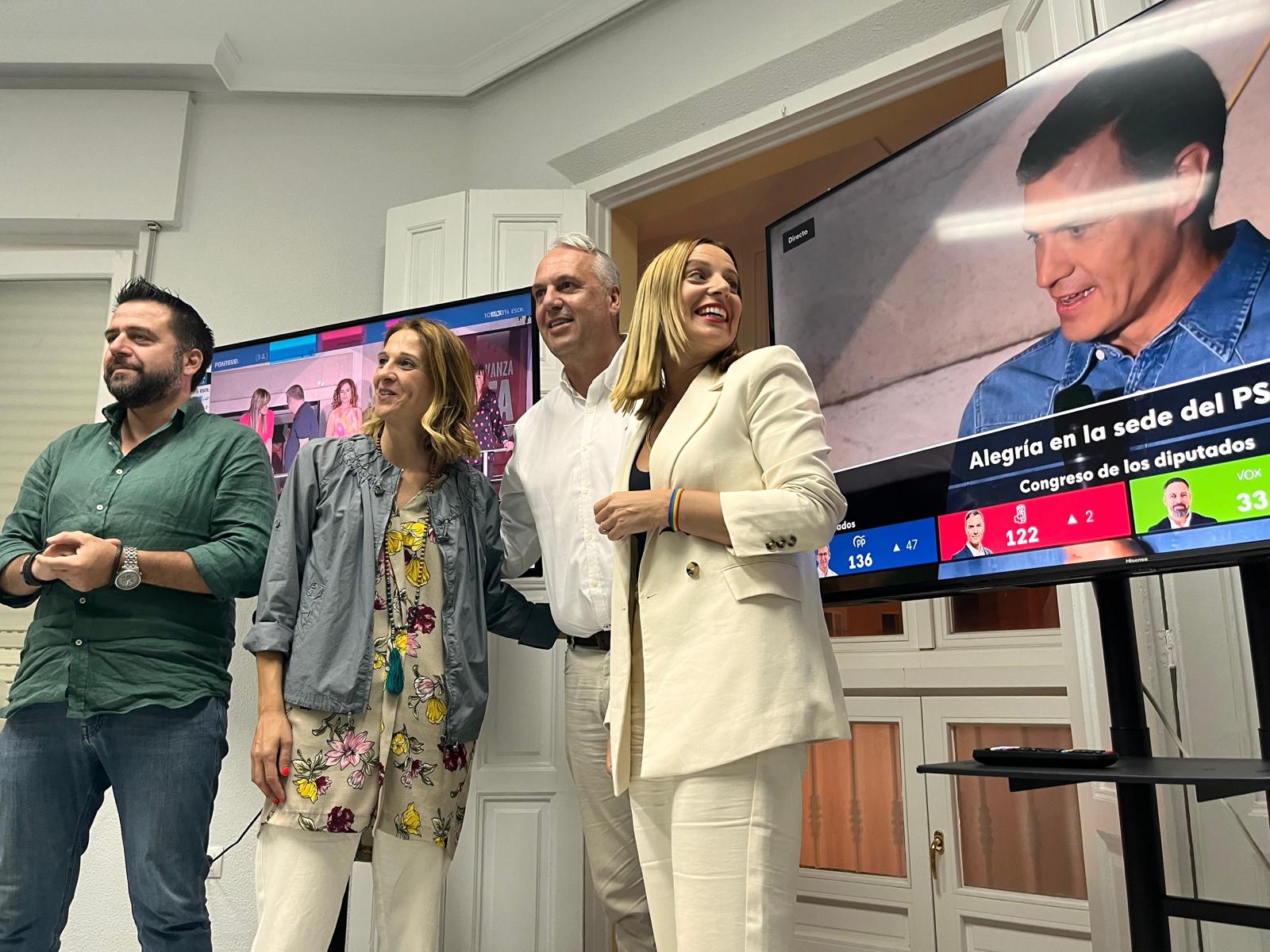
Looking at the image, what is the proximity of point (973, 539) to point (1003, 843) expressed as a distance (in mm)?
1837

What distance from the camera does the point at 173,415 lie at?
2168mm

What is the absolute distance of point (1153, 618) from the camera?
5.72ft

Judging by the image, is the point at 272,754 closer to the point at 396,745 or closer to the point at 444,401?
the point at 396,745

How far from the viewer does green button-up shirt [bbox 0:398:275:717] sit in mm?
1858

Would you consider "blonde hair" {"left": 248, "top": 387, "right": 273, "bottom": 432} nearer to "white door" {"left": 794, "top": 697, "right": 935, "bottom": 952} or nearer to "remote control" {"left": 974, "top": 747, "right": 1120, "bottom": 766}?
"white door" {"left": 794, "top": 697, "right": 935, "bottom": 952}

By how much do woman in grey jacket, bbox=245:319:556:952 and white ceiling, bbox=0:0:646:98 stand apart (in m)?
1.88

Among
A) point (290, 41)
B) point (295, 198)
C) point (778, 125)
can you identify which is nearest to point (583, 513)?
point (778, 125)

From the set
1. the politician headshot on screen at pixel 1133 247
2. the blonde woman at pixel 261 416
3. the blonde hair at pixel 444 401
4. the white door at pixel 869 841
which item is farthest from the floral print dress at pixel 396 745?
the white door at pixel 869 841

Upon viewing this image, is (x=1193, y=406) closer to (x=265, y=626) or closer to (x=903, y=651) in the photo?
(x=265, y=626)

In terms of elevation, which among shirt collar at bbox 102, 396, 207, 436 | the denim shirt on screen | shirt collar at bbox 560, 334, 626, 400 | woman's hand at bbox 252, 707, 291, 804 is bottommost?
woman's hand at bbox 252, 707, 291, 804

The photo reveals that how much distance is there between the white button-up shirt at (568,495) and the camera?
2029 millimetres

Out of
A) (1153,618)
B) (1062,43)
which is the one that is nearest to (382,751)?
(1153,618)

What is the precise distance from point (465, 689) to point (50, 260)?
9.36ft

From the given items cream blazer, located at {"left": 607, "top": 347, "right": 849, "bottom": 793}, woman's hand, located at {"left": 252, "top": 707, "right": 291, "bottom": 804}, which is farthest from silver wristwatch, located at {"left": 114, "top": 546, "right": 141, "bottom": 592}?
cream blazer, located at {"left": 607, "top": 347, "right": 849, "bottom": 793}
